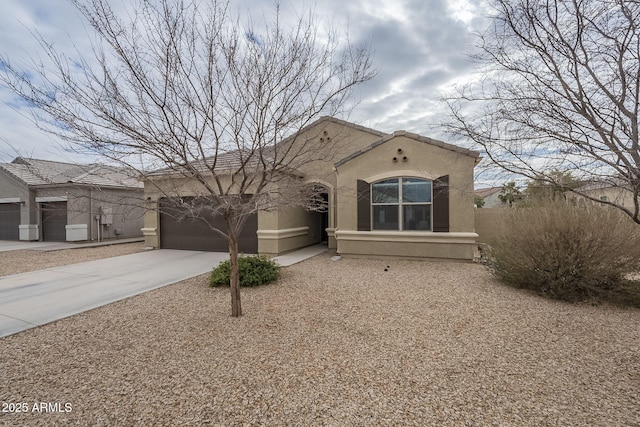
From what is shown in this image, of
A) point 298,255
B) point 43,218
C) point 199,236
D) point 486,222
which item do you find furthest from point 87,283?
point 43,218

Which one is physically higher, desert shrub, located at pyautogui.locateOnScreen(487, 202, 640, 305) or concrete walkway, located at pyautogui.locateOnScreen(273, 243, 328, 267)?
desert shrub, located at pyautogui.locateOnScreen(487, 202, 640, 305)

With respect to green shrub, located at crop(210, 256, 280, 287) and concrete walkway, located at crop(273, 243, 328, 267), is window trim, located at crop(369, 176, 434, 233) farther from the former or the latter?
green shrub, located at crop(210, 256, 280, 287)

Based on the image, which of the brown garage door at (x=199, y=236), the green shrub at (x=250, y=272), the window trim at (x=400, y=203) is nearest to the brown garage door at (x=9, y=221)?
the brown garage door at (x=199, y=236)

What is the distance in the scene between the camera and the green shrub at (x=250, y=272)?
704cm

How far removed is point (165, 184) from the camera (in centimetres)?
622

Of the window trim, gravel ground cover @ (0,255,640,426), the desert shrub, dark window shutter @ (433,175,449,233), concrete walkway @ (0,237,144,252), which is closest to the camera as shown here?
gravel ground cover @ (0,255,640,426)

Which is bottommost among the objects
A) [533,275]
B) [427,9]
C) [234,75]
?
[533,275]

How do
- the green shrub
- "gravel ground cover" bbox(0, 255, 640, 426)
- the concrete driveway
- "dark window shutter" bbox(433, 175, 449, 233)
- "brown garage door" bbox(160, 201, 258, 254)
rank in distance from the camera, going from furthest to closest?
"brown garage door" bbox(160, 201, 258, 254) → "dark window shutter" bbox(433, 175, 449, 233) → the green shrub → the concrete driveway → "gravel ground cover" bbox(0, 255, 640, 426)

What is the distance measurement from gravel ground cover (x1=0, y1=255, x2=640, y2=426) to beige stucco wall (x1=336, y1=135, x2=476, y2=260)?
389 cm

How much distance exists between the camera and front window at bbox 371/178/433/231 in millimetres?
10188

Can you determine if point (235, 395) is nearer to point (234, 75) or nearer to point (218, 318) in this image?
point (218, 318)

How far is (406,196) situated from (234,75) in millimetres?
7261

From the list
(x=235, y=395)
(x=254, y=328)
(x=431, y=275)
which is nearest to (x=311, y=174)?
(x=431, y=275)

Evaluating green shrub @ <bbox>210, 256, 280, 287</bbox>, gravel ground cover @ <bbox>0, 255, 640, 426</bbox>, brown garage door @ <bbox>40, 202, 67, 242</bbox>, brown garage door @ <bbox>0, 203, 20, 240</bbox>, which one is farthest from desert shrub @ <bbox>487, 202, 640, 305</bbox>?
brown garage door @ <bbox>0, 203, 20, 240</bbox>
